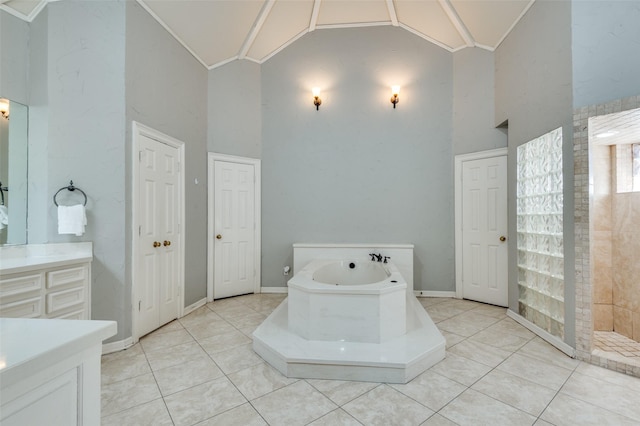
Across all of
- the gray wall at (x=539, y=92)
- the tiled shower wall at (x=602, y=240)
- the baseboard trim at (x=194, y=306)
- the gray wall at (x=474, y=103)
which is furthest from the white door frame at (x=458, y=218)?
the baseboard trim at (x=194, y=306)

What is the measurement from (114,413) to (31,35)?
123 inches

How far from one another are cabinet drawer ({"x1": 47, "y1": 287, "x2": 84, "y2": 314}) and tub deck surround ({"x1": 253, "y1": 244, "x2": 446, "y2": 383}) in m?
1.47

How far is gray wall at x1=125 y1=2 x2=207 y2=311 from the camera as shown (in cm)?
256

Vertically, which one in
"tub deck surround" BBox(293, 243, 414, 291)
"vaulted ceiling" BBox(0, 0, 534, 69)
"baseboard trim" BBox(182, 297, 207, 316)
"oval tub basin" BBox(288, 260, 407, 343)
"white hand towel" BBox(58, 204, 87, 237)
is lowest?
"baseboard trim" BBox(182, 297, 207, 316)

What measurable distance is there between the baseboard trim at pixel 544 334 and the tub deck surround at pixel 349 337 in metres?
1.04

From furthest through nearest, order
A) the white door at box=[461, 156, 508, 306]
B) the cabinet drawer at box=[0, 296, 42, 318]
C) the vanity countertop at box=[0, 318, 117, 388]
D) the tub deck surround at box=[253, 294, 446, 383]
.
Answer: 1. the white door at box=[461, 156, 508, 306]
2. the tub deck surround at box=[253, 294, 446, 383]
3. the cabinet drawer at box=[0, 296, 42, 318]
4. the vanity countertop at box=[0, 318, 117, 388]

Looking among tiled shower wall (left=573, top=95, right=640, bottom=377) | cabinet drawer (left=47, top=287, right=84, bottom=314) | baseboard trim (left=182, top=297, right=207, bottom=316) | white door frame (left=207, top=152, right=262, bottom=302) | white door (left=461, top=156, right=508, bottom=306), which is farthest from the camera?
white door frame (left=207, top=152, right=262, bottom=302)

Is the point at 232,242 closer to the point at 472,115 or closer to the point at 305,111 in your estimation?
the point at 305,111

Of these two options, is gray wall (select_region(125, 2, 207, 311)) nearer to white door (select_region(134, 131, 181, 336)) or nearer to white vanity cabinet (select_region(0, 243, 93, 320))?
white door (select_region(134, 131, 181, 336))

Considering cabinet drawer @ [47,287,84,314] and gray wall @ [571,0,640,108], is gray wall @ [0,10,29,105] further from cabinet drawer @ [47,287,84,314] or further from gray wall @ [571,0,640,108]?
gray wall @ [571,0,640,108]

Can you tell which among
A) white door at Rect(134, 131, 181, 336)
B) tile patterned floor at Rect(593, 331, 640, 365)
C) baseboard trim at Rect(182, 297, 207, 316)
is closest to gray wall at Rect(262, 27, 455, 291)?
baseboard trim at Rect(182, 297, 207, 316)

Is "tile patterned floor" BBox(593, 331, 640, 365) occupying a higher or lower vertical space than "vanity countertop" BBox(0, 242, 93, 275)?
lower

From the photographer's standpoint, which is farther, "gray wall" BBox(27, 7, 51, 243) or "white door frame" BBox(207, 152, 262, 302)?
"white door frame" BBox(207, 152, 262, 302)

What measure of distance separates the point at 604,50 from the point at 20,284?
466 cm
